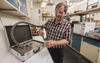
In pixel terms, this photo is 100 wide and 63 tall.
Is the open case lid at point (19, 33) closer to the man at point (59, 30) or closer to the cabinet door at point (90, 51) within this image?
the man at point (59, 30)

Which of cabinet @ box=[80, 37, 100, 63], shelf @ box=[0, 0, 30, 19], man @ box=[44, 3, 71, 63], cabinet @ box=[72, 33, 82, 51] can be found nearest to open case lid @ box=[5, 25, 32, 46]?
shelf @ box=[0, 0, 30, 19]

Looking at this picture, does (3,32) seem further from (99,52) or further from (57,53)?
(99,52)

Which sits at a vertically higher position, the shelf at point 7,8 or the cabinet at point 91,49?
the shelf at point 7,8

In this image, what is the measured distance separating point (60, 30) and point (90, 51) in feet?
4.75

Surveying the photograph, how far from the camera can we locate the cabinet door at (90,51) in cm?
169

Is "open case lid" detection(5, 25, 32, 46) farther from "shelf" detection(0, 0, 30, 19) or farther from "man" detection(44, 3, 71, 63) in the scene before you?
"man" detection(44, 3, 71, 63)

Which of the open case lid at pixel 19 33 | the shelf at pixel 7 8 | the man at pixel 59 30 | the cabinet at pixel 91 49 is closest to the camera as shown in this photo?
the shelf at pixel 7 8

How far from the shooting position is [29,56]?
681 mm

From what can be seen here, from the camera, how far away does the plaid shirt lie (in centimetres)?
96

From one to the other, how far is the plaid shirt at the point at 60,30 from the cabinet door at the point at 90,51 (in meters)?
1.26

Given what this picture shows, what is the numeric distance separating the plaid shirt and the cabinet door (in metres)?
1.26

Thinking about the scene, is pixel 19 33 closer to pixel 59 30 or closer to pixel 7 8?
pixel 7 8

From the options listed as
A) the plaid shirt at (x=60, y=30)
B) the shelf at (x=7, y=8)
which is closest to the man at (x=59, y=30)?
the plaid shirt at (x=60, y=30)

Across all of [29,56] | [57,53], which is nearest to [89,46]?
[57,53]
